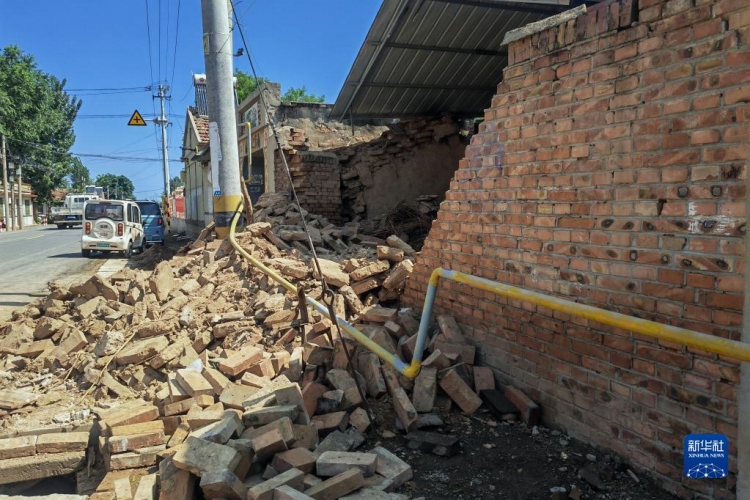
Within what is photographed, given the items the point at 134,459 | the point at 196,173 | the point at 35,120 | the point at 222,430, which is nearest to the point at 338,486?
the point at 222,430

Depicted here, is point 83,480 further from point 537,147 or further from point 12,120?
point 12,120

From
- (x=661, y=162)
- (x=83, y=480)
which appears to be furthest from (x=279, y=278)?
(x=661, y=162)

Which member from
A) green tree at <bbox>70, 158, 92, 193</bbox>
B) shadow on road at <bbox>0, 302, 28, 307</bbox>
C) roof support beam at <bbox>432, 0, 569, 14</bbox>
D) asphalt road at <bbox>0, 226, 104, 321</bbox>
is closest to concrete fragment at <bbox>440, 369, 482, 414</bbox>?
roof support beam at <bbox>432, 0, 569, 14</bbox>

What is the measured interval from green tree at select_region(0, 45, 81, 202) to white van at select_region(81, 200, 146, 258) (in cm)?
2402

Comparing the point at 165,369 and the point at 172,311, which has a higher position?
the point at 172,311

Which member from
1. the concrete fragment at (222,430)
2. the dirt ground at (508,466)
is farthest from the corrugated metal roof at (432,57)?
the concrete fragment at (222,430)

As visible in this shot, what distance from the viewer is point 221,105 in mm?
8125

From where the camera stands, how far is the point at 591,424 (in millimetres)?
2900

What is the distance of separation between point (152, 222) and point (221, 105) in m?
14.4

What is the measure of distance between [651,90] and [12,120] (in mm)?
42863

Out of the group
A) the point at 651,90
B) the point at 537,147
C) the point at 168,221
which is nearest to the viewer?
the point at 651,90

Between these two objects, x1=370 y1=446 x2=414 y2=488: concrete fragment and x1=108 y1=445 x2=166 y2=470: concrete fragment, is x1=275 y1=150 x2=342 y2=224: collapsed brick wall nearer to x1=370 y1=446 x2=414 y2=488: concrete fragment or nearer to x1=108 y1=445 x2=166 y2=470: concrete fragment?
x1=108 y1=445 x2=166 y2=470: concrete fragment

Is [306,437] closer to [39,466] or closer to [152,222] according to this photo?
[39,466]

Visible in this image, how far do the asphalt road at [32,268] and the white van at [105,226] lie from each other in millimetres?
502
